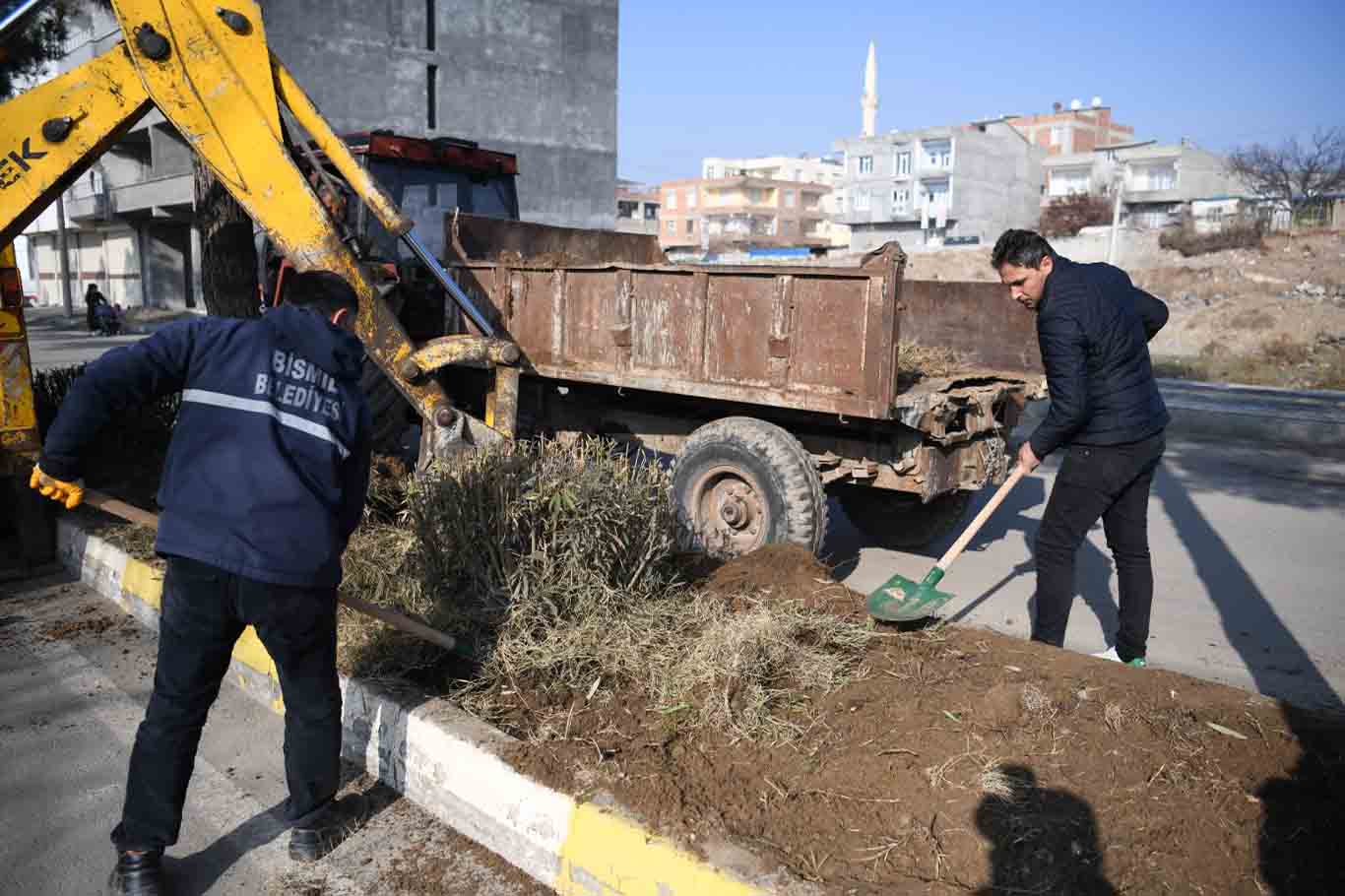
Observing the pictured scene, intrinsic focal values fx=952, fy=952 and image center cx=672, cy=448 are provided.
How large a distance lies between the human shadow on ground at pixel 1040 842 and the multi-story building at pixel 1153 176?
2688 inches

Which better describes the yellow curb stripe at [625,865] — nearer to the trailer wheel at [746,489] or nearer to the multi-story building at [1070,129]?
the trailer wheel at [746,489]

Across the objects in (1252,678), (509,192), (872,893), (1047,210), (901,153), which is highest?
(901,153)

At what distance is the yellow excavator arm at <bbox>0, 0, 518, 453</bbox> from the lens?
14.8 ft

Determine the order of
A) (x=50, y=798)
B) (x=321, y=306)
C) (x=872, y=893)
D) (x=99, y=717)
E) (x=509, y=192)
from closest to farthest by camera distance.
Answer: (x=872, y=893) < (x=321, y=306) < (x=50, y=798) < (x=99, y=717) < (x=509, y=192)

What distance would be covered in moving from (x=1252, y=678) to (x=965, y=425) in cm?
186

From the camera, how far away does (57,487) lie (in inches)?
118

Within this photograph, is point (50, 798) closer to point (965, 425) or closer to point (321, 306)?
point (321, 306)

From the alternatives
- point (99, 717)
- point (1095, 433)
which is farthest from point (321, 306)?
point (1095, 433)

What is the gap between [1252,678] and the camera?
4480 millimetres

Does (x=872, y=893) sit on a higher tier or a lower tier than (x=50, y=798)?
higher

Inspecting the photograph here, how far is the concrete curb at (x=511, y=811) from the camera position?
245cm

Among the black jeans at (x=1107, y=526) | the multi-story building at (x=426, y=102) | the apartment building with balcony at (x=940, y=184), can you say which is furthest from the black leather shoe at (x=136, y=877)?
the apartment building with balcony at (x=940, y=184)

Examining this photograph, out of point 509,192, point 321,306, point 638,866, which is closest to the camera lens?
point 638,866

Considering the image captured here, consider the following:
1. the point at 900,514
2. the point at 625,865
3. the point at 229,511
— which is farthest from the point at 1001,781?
the point at 900,514
